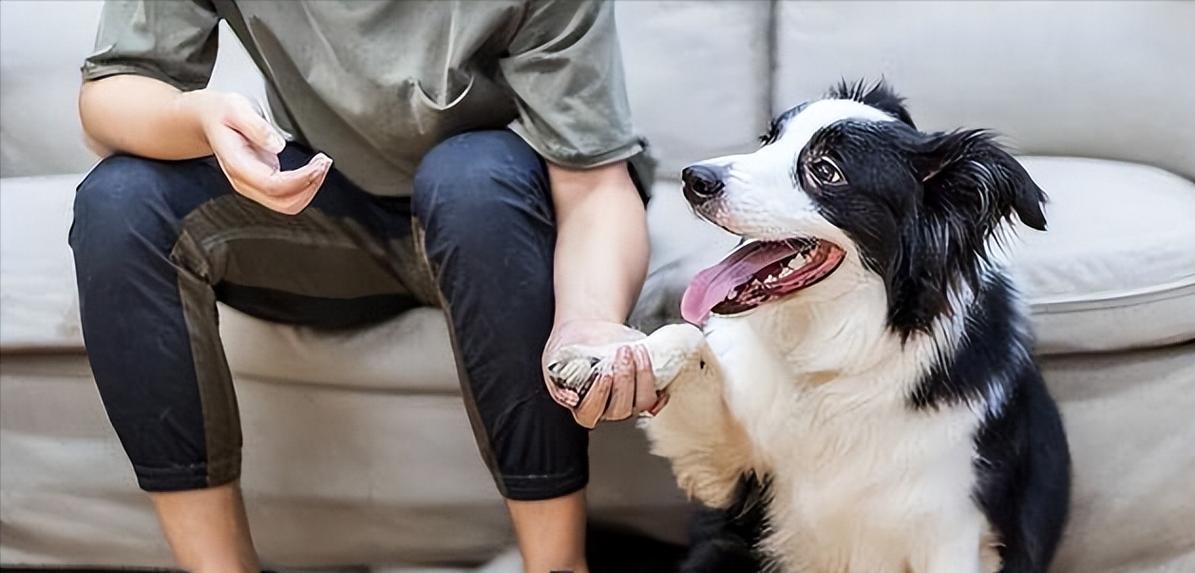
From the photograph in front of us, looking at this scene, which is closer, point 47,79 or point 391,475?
point 391,475

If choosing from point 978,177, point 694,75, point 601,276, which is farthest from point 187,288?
point 694,75

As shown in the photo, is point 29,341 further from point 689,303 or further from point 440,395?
point 689,303

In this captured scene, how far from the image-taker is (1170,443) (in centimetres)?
149

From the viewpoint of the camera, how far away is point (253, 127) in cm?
120

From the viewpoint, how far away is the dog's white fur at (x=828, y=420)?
117 cm

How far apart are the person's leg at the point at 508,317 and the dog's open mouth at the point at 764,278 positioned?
0.60 feet

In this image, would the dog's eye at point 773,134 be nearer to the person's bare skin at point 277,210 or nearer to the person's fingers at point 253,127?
the person's bare skin at point 277,210

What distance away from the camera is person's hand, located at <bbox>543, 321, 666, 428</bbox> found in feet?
3.73

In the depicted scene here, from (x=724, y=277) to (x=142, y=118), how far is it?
610mm

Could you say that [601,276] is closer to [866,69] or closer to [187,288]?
[187,288]

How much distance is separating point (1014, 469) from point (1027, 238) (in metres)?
0.31

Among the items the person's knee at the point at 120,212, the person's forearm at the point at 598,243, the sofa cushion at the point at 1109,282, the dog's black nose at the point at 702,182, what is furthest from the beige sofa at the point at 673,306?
the dog's black nose at the point at 702,182

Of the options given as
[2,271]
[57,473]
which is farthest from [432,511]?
[2,271]

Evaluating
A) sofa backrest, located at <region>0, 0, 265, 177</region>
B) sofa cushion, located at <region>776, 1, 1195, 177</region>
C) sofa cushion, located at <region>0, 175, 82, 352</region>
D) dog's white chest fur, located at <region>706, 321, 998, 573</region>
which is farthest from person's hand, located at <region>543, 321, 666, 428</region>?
sofa backrest, located at <region>0, 0, 265, 177</region>
